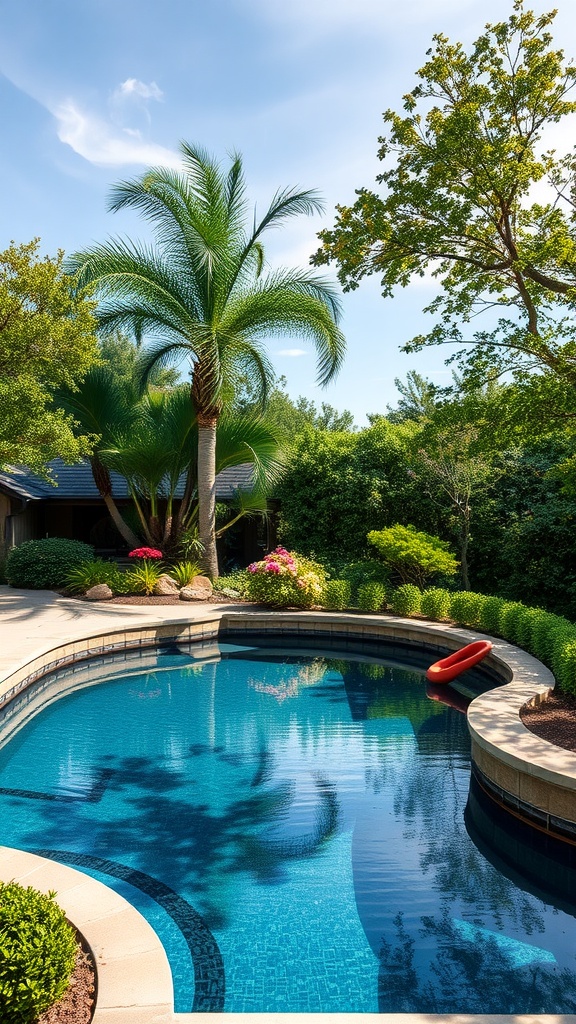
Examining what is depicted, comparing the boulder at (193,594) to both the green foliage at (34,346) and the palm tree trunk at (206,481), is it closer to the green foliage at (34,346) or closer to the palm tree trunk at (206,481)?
the palm tree trunk at (206,481)

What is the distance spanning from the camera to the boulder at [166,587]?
16.2m

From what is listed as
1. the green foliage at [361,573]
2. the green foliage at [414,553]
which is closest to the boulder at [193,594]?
the green foliage at [361,573]

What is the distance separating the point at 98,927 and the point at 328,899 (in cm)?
177

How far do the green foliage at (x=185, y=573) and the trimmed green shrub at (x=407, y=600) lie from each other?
199 inches

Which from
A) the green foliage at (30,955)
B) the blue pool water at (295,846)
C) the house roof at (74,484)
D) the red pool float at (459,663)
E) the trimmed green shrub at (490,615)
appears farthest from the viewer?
the house roof at (74,484)

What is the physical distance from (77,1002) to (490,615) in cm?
1004

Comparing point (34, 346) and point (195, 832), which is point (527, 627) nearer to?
point (195, 832)

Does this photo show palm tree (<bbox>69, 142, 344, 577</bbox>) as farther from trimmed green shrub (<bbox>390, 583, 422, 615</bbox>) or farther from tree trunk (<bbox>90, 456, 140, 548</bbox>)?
trimmed green shrub (<bbox>390, 583, 422, 615</bbox>)

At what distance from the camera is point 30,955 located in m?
2.99

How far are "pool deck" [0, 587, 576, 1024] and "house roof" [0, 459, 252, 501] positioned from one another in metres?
7.23

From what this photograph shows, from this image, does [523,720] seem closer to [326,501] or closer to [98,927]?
[98,927]

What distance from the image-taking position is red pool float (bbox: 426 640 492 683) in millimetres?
10344

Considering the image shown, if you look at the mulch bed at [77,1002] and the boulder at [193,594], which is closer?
the mulch bed at [77,1002]

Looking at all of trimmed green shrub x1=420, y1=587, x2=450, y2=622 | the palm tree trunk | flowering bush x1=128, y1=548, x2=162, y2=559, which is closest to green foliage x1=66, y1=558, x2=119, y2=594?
flowering bush x1=128, y1=548, x2=162, y2=559
